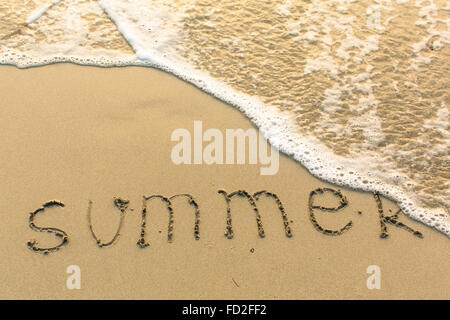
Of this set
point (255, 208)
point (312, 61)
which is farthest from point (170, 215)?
point (312, 61)

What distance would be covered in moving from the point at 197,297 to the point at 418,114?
7.60 ft

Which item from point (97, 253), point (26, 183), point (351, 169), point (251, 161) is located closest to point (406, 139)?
point (351, 169)

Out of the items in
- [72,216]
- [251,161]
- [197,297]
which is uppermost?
[251,161]

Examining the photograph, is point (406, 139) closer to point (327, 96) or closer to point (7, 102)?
point (327, 96)

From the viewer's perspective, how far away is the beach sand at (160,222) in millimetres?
2426

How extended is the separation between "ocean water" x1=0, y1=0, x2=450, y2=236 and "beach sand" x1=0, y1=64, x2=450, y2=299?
0.92 feet

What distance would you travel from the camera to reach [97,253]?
2516mm

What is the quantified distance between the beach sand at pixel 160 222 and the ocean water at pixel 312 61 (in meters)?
0.28

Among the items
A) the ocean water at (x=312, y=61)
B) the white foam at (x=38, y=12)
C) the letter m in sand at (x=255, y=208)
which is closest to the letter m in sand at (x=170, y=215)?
the letter m in sand at (x=255, y=208)

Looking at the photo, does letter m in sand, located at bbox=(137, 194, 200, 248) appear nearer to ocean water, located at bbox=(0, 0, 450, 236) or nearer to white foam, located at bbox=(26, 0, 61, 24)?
ocean water, located at bbox=(0, 0, 450, 236)

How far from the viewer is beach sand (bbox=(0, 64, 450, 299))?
2.43 meters

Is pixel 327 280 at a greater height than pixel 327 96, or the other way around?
pixel 327 96

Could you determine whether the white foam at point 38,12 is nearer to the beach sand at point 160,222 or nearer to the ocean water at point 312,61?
the ocean water at point 312,61

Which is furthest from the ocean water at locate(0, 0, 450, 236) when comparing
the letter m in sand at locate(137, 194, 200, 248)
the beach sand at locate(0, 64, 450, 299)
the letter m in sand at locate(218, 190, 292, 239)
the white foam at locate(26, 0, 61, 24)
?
the letter m in sand at locate(137, 194, 200, 248)
